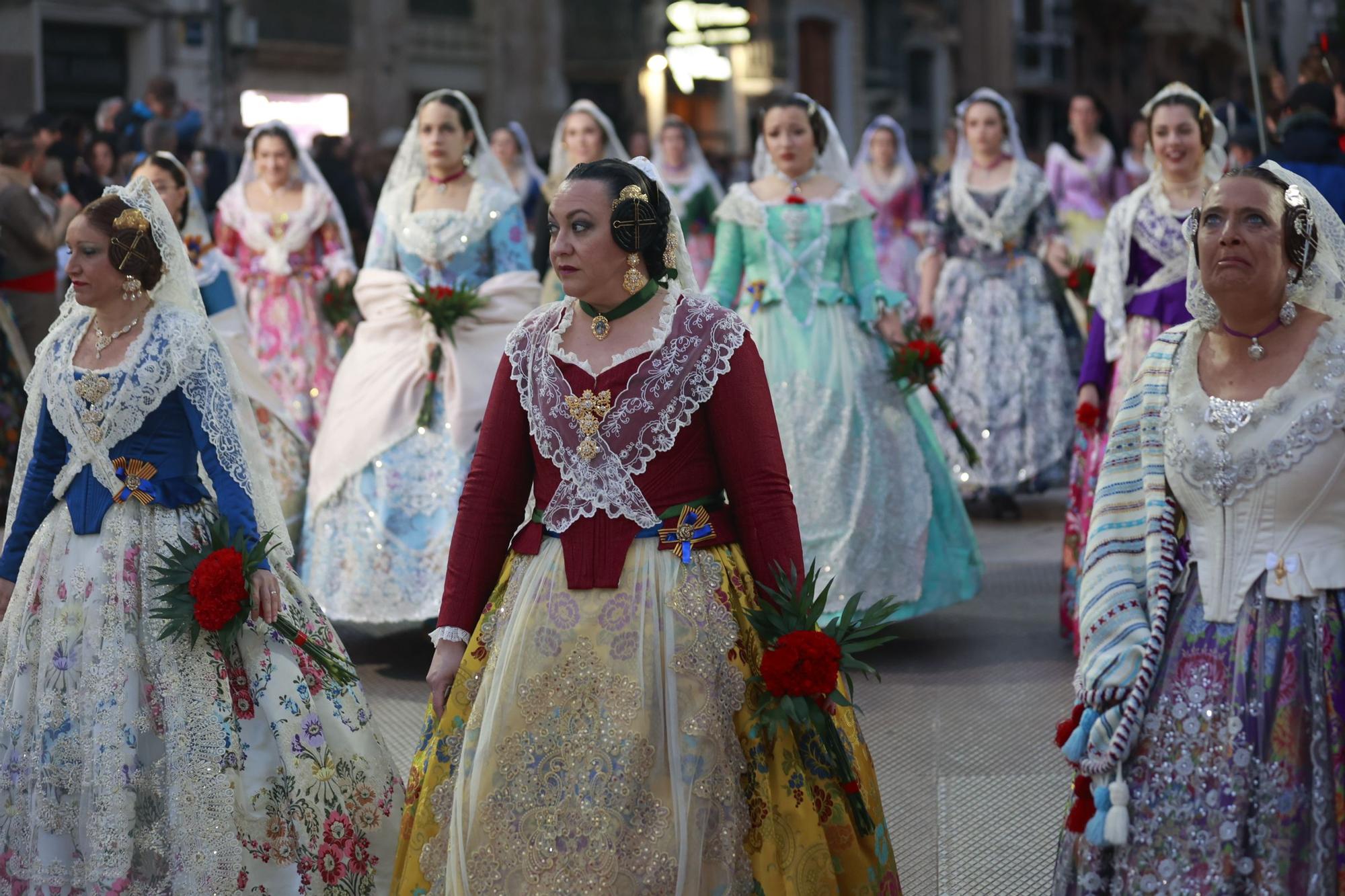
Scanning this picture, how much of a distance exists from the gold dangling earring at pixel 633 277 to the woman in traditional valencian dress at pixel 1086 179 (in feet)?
30.4

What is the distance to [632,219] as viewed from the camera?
148 inches

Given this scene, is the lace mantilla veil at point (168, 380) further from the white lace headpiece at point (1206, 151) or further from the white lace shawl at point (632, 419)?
Result: the white lace headpiece at point (1206, 151)

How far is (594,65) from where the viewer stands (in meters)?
28.7

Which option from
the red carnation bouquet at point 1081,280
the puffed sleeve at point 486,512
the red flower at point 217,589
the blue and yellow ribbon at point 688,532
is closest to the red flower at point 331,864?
the red flower at point 217,589

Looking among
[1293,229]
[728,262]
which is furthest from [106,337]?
[728,262]

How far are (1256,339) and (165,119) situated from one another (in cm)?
1084

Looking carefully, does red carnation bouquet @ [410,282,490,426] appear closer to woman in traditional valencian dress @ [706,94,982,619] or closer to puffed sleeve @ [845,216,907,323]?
woman in traditional valencian dress @ [706,94,982,619]

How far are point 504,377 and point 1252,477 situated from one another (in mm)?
1551

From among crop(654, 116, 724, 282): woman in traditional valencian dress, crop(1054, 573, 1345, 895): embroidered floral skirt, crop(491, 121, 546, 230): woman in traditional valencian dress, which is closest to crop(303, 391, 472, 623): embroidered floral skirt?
crop(1054, 573, 1345, 895): embroidered floral skirt

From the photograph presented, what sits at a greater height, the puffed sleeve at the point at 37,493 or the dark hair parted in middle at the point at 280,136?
the dark hair parted in middle at the point at 280,136

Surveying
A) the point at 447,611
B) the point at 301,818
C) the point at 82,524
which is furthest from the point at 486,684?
the point at 82,524

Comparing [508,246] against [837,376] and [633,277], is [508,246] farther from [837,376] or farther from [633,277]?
[633,277]

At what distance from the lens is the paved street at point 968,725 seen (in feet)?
16.3

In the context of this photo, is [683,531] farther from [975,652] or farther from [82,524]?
[975,652]
